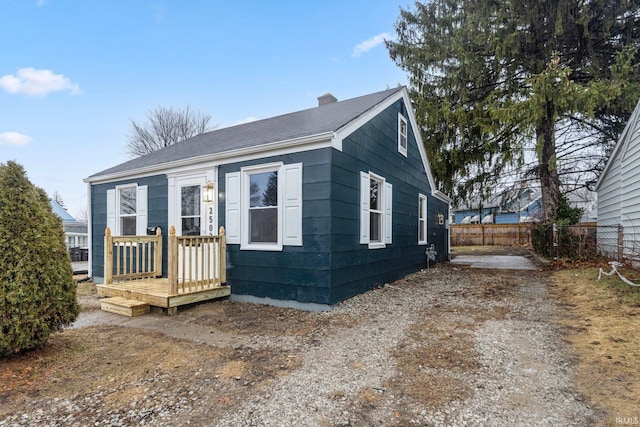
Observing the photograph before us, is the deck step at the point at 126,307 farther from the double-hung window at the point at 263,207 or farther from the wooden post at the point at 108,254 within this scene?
the double-hung window at the point at 263,207

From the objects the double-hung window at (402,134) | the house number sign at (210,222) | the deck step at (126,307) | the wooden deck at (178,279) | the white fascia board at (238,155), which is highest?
the double-hung window at (402,134)

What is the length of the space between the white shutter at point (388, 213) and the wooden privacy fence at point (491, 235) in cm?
1596

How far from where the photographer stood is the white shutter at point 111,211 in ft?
26.4

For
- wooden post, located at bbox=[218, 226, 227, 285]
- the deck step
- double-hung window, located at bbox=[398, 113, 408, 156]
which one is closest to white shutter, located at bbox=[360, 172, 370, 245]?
double-hung window, located at bbox=[398, 113, 408, 156]

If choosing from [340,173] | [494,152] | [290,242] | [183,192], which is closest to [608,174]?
[494,152]

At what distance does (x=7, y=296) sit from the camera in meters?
3.03

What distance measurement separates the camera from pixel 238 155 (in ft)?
19.5

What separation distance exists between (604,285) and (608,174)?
5.38 metres

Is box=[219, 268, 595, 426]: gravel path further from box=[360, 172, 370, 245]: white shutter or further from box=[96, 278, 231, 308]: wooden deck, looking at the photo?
box=[96, 278, 231, 308]: wooden deck

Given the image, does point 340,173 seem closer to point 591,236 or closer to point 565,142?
point 591,236

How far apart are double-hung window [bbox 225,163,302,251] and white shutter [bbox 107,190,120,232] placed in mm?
3907

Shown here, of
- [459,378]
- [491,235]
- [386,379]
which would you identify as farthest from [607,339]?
[491,235]

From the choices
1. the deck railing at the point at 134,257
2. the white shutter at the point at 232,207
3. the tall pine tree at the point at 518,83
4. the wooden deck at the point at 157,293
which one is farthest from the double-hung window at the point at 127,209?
the tall pine tree at the point at 518,83

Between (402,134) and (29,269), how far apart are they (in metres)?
7.73
